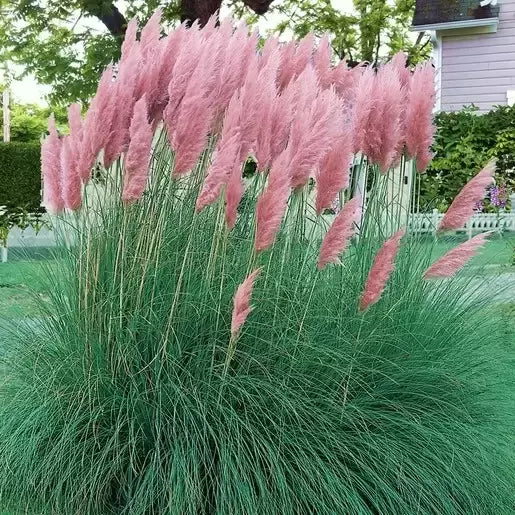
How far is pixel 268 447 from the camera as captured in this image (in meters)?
2.49

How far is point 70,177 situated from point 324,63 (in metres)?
1.34

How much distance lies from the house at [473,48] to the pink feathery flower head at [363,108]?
51.5 ft

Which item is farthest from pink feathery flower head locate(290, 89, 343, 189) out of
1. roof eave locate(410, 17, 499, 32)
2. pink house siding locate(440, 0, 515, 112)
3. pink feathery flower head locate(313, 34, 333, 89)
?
roof eave locate(410, 17, 499, 32)

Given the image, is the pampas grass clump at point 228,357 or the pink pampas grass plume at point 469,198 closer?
the pampas grass clump at point 228,357

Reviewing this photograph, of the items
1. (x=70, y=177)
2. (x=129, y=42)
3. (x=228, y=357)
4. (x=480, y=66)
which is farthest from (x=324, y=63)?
(x=480, y=66)

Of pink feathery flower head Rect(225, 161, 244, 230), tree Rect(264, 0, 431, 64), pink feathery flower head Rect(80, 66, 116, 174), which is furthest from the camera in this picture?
tree Rect(264, 0, 431, 64)

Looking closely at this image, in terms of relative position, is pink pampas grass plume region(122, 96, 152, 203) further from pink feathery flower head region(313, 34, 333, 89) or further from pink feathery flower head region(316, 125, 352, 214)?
pink feathery flower head region(313, 34, 333, 89)

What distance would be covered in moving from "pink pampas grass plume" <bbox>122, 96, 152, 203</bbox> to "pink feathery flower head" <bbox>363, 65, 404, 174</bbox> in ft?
3.00

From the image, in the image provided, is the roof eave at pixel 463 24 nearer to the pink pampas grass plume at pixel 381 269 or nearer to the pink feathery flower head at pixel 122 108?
the pink feathery flower head at pixel 122 108

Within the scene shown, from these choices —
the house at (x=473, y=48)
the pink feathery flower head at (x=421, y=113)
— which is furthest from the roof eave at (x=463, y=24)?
the pink feathery flower head at (x=421, y=113)

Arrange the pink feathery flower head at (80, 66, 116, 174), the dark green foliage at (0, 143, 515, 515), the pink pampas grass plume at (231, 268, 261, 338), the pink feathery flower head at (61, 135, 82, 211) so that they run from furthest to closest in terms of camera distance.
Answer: the pink feathery flower head at (61, 135, 82, 211) < the pink feathery flower head at (80, 66, 116, 174) < the dark green foliage at (0, 143, 515, 515) < the pink pampas grass plume at (231, 268, 261, 338)

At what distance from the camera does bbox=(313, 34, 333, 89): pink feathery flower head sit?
354 cm

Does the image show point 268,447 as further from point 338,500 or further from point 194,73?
point 194,73

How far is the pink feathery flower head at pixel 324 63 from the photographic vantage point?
11.6ft
